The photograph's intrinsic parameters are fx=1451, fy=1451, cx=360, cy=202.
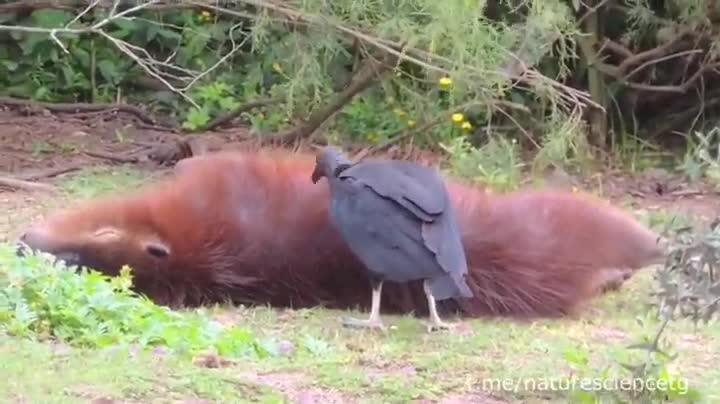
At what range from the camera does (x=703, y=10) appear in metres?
7.82

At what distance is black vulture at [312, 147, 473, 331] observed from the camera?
4.44 metres

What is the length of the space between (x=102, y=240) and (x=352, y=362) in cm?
148

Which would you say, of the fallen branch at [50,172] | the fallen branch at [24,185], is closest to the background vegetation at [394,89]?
the fallen branch at [50,172]

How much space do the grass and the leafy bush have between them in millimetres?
72

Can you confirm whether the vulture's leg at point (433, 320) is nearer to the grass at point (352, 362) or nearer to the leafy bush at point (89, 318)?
the grass at point (352, 362)

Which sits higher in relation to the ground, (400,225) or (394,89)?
(400,225)

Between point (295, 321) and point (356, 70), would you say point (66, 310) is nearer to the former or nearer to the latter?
point (295, 321)

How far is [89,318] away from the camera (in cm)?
405

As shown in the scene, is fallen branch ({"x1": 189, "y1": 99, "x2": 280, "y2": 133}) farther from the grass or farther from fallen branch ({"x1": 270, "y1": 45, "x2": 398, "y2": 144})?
the grass

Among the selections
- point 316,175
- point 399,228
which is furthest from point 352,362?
point 316,175

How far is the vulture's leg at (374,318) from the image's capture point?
462cm

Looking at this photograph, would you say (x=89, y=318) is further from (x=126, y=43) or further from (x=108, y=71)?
(x=108, y=71)

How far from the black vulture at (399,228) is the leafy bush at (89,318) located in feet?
1.63

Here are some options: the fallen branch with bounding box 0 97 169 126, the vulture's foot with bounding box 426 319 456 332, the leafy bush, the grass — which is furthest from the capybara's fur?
the fallen branch with bounding box 0 97 169 126
